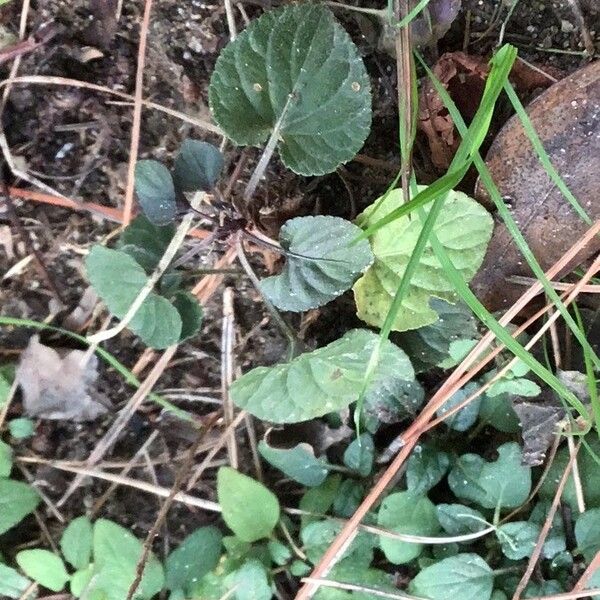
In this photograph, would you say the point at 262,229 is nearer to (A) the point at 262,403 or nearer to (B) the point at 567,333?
(A) the point at 262,403

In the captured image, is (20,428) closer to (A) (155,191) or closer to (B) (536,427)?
(A) (155,191)

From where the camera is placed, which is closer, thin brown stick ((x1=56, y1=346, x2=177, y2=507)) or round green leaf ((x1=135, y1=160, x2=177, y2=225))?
round green leaf ((x1=135, y1=160, x2=177, y2=225))

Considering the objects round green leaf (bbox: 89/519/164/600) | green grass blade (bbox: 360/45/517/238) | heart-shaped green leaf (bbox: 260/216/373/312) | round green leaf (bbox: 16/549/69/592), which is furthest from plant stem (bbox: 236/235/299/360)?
round green leaf (bbox: 16/549/69/592)

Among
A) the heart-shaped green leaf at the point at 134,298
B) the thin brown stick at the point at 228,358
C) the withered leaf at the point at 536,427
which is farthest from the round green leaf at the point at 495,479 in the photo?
the heart-shaped green leaf at the point at 134,298

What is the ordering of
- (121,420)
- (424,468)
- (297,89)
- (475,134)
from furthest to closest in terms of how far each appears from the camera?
1. (121,420)
2. (424,468)
3. (297,89)
4. (475,134)

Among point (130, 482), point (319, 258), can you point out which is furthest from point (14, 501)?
point (319, 258)

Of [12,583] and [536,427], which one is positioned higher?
[536,427]

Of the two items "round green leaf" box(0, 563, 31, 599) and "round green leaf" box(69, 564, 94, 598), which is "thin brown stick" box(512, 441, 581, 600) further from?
"round green leaf" box(0, 563, 31, 599)
